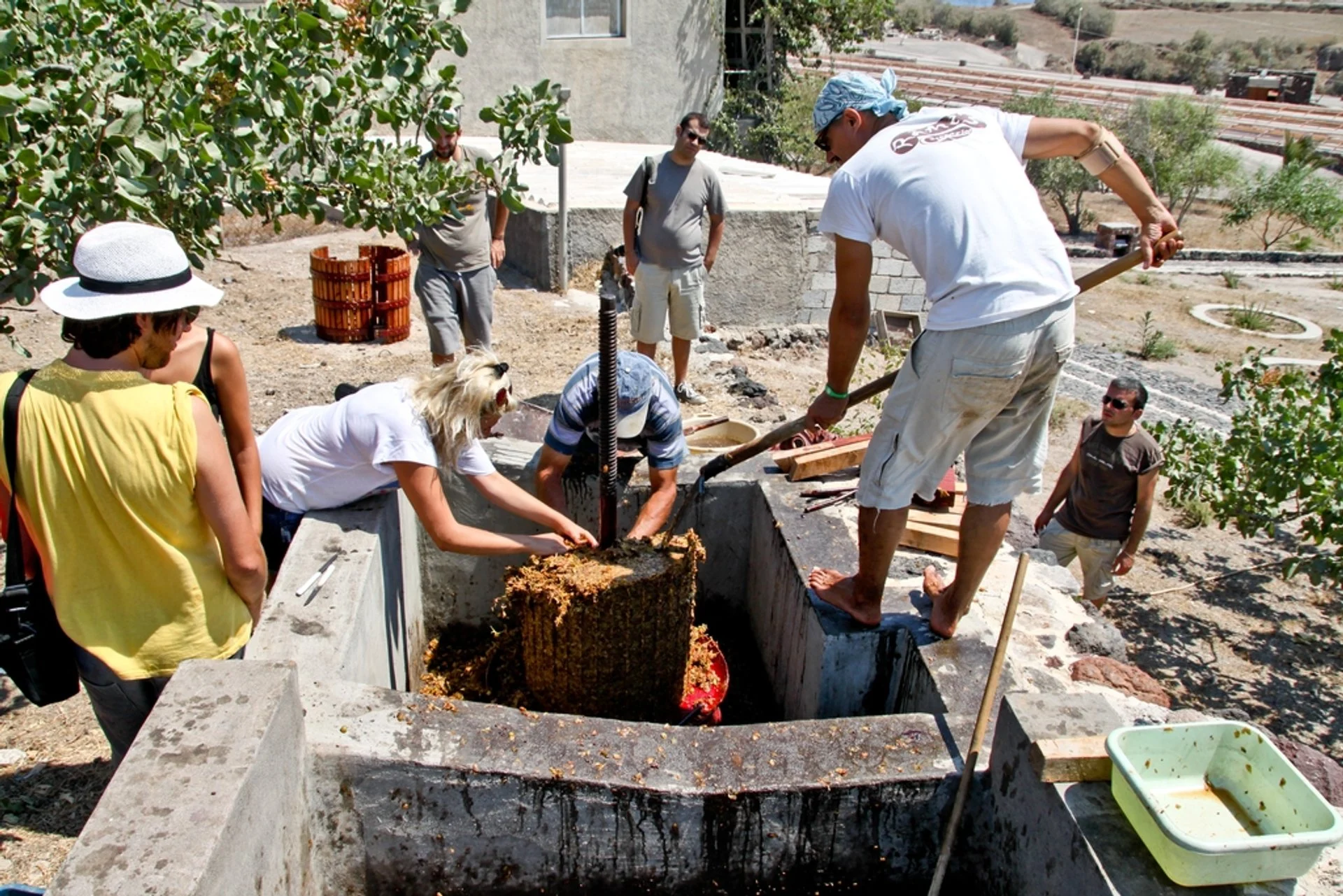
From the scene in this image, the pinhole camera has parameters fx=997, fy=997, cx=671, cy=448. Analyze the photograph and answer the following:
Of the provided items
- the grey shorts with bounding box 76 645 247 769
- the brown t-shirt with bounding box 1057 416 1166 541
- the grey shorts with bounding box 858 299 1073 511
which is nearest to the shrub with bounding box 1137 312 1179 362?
the brown t-shirt with bounding box 1057 416 1166 541

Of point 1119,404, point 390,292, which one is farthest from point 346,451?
point 390,292

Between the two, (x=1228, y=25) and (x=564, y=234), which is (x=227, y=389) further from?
(x=1228, y=25)

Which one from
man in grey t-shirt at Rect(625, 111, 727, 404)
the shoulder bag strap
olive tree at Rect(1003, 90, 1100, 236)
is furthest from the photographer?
olive tree at Rect(1003, 90, 1100, 236)

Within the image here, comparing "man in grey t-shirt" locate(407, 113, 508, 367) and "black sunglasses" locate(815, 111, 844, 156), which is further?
"man in grey t-shirt" locate(407, 113, 508, 367)

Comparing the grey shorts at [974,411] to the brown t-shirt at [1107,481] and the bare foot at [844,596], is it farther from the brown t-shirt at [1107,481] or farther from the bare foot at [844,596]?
the brown t-shirt at [1107,481]

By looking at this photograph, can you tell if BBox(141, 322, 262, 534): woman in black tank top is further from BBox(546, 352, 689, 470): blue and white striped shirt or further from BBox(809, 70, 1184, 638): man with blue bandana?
BBox(809, 70, 1184, 638): man with blue bandana

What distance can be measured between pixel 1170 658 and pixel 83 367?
5.38 metres

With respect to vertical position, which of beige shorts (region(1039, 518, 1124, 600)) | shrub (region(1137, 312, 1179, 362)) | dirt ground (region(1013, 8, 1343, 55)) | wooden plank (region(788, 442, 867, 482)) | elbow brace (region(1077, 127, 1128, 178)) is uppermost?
dirt ground (region(1013, 8, 1343, 55))

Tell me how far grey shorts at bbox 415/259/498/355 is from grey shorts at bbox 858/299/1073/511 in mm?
3806

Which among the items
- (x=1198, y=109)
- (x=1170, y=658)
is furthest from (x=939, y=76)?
(x=1170, y=658)

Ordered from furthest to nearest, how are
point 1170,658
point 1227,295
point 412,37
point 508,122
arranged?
point 1227,295
point 1170,658
point 508,122
point 412,37

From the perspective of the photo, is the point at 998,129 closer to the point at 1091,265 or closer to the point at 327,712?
the point at 327,712

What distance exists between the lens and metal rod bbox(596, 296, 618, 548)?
2.89 metres

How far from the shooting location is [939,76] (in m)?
33.1
